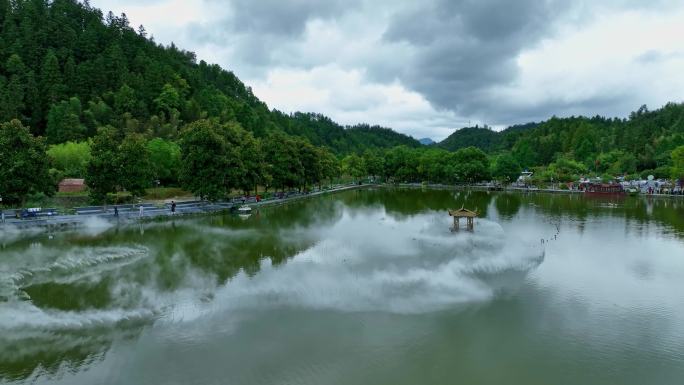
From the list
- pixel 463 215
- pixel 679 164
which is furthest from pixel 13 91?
pixel 679 164

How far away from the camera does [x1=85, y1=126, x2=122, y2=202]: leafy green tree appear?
120 ft

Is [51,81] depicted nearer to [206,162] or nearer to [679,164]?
[206,162]

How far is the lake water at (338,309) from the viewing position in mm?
11922

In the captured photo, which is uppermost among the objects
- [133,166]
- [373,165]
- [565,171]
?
[373,165]

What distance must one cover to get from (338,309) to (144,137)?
177 ft

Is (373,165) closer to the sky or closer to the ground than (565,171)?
closer to the sky

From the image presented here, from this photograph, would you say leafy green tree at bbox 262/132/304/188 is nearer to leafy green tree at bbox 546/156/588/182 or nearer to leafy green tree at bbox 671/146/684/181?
→ leafy green tree at bbox 546/156/588/182

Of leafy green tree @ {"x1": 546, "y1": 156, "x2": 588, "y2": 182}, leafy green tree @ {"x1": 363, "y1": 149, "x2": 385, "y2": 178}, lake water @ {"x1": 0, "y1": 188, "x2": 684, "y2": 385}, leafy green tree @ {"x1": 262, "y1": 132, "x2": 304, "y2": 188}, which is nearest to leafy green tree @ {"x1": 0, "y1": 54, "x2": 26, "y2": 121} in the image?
leafy green tree @ {"x1": 262, "y1": 132, "x2": 304, "y2": 188}

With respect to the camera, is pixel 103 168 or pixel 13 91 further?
pixel 13 91

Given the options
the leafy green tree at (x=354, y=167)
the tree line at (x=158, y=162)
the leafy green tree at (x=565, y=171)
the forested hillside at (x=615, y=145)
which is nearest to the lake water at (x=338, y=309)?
the tree line at (x=158, y=162)

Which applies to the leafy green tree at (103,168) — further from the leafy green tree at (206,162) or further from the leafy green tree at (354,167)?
the leafy green tree at (354,167)

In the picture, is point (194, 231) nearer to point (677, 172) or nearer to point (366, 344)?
point (366, 344)

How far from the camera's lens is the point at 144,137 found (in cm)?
5988

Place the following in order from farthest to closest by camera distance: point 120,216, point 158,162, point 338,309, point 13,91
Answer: point 13,91
point 158,162
point 120,216
point 338,309
